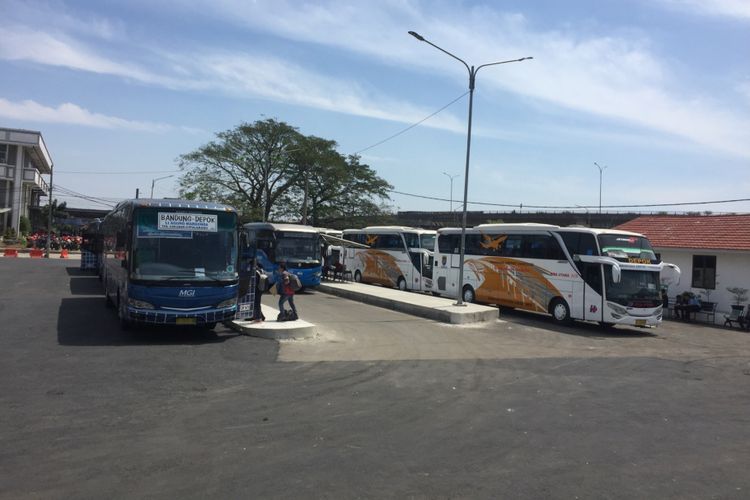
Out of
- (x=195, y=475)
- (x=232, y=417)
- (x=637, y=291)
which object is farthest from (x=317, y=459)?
(x=637, y=291)

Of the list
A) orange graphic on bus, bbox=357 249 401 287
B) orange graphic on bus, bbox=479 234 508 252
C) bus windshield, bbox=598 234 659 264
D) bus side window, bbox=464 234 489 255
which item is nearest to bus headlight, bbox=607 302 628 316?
bus windshield, bbox=598 234 659 264

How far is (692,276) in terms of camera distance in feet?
85.6

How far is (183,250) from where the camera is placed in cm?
1252

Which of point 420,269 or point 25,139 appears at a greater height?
point 25,139

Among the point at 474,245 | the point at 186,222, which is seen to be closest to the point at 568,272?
the point at 474,245

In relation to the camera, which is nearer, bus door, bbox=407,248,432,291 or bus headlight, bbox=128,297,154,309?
bus headlight, bbox=128,297,154,309

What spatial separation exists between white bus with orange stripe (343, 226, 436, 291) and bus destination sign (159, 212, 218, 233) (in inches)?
641

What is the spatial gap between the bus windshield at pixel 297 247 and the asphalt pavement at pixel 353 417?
11885 millimetres

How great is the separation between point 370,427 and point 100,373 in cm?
485

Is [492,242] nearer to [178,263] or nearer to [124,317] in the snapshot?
[178,263]

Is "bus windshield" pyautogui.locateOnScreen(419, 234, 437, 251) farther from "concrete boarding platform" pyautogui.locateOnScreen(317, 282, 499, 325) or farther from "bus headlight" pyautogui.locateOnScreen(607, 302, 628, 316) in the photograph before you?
"bus headlight" pyautogui.locateOnScreen(607, 302, 628, 316)

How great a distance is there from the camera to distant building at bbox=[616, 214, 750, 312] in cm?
2425

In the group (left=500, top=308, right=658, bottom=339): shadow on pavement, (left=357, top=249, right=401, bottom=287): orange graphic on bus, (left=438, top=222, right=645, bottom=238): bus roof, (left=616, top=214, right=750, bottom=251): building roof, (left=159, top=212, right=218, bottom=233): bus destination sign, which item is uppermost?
(left=616, top=214, right=750, bottom=251): building roof

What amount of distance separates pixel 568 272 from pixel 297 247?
12.2 metres
